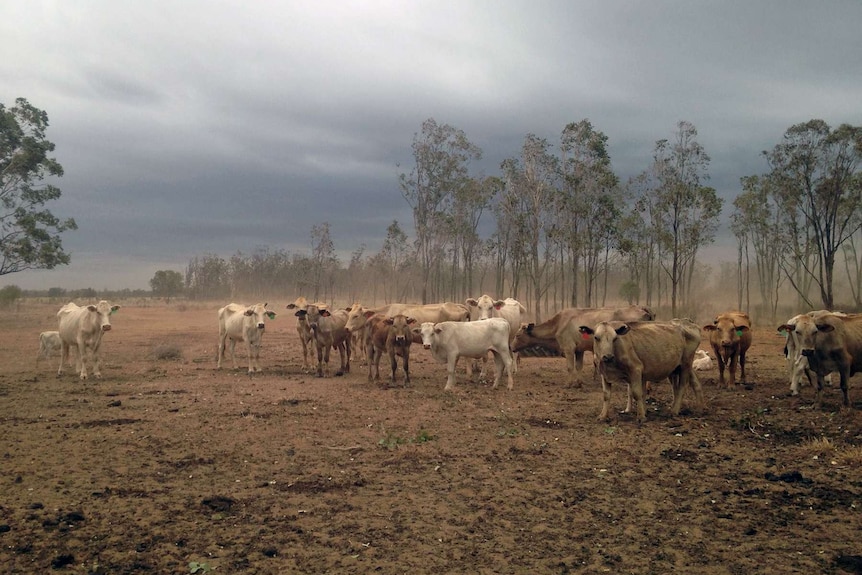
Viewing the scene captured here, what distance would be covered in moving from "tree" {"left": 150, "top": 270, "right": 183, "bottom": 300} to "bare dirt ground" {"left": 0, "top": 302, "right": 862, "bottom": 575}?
329ft

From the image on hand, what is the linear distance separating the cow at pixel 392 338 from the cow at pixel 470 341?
454 millimetres

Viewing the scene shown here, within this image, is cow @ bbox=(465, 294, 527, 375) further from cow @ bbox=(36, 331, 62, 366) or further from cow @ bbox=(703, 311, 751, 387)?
cow @ bbox=(36, 331, 62, 366)

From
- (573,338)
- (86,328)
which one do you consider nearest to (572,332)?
(573,338)

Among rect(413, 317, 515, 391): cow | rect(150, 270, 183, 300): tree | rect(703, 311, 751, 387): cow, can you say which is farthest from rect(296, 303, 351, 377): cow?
rect(150, 270, 183, 300): tree

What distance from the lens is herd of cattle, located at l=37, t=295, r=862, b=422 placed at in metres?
11.1

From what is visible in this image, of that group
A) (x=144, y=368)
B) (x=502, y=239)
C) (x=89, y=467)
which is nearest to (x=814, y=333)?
(x=89, y=467)

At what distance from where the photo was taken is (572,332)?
51.5 ft

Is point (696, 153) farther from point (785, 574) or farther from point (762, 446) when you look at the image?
point (785, 574)

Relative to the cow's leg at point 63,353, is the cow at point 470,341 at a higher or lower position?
higher

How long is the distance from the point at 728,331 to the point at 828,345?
8.25 feet

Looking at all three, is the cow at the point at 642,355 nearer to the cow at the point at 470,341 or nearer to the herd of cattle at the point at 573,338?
the herd of cattle at the point at 573,338

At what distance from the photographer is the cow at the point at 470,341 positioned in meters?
14.9

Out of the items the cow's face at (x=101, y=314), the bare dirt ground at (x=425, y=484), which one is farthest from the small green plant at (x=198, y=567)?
the cow's face at (x=101, y=314)

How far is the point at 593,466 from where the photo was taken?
26.5 ft
